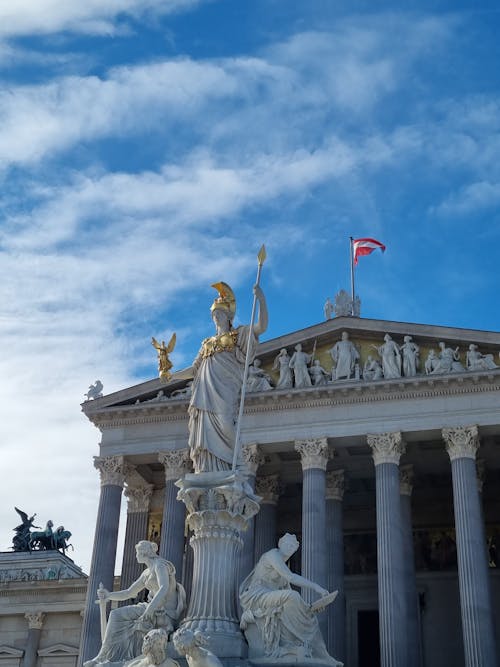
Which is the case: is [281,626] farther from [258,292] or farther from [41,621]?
[41,621]

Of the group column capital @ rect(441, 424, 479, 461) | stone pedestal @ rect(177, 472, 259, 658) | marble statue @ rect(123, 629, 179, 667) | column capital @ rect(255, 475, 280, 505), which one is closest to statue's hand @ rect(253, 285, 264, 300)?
stone pedestal @ rect(177, 472, 259, 658)

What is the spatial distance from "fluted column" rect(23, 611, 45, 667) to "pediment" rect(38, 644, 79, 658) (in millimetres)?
451

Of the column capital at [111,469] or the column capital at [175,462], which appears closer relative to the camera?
the column capital at [175,462]

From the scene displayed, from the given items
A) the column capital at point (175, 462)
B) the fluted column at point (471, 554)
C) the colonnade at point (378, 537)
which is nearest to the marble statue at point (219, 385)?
the colonnade at point (378, 537)

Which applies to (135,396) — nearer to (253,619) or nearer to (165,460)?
(165,460)

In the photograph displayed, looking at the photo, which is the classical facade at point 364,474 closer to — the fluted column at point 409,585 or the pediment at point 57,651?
the fluted column at point 409,585

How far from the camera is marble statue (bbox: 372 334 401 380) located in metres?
36.8

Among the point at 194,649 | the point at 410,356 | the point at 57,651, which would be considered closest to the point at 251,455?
the point at 410,356

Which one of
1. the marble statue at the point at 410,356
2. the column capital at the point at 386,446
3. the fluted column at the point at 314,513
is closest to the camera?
the fluted column at the point at 314,513

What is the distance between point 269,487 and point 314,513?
236 inches

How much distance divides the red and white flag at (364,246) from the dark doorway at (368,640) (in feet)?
53.7

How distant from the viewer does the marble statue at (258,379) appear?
125 feet

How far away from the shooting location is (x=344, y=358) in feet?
124

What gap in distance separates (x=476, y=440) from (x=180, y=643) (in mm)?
26214
